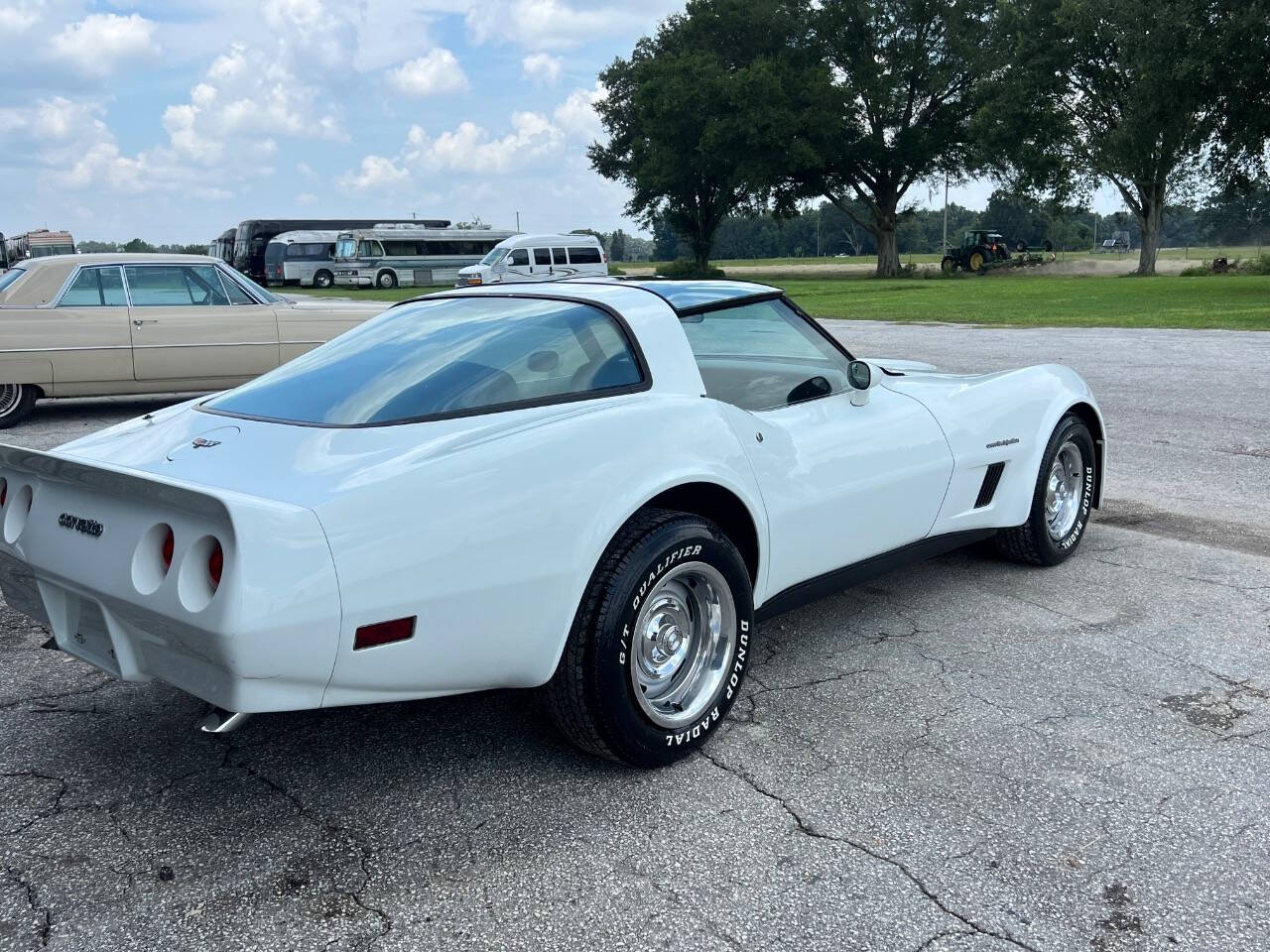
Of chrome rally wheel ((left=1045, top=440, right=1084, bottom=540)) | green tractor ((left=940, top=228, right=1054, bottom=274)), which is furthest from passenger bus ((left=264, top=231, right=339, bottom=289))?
chrome rally wheel ((left=1045, top=440, right=1084, bottom=540))

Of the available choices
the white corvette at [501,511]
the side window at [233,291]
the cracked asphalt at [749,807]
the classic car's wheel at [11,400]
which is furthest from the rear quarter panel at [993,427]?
the classic car's wheel at [11,400]

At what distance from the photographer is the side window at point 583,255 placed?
36656 mm

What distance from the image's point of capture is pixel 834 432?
3781 mm

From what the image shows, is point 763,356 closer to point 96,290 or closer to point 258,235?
point 96,290

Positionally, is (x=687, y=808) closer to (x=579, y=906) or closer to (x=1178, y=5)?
(x=579, y=906)

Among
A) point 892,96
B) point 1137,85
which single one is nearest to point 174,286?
point 1137,85

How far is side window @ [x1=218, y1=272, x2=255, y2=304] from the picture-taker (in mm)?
10148

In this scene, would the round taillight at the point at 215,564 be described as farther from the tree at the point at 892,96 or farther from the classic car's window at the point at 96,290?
the tree at the point at 892,96

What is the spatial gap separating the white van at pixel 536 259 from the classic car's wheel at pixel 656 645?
104ft

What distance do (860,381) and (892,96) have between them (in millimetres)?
49533

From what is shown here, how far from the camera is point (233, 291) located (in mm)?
10172

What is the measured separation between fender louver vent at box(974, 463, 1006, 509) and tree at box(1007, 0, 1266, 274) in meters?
24.7

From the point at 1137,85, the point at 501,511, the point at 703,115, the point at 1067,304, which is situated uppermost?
the point at 703,115

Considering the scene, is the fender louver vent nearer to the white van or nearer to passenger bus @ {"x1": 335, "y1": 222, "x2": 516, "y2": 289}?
the white van
